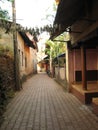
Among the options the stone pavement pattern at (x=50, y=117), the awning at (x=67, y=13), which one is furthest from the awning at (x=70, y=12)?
the stone pavement pattern at (x=50, y=117)

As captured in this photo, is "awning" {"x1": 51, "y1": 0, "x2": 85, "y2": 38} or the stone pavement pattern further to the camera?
"awning" {"x1": 51, "y1": 0, "x2": 85, "y2": 38}

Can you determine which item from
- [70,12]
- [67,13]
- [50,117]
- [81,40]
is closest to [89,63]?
[81,40]

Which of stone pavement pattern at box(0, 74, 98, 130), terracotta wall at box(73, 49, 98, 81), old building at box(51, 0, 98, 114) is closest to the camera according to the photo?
stone pavement pattern at box(0, 74, 98, 130)

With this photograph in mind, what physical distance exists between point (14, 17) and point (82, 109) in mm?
7558

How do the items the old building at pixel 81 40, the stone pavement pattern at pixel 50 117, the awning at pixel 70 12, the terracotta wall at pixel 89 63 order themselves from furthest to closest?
1. the terracotta wall at pixel 89 63
2. the awning at pixel 70 12
3. the old building at pixel 81 40
4. the stone pavement pattern at pixel 50 117

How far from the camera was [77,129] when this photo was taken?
5434mm

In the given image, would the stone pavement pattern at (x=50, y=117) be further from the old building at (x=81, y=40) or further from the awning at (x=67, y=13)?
the awning at (x=67, y=13)

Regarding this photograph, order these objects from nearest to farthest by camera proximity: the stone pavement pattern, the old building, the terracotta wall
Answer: the stone pavement pattern → the old building → the terracotta wall

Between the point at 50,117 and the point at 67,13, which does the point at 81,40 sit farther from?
the point at 50,117

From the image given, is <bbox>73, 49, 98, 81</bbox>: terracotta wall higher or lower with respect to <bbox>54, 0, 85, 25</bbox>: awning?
lower

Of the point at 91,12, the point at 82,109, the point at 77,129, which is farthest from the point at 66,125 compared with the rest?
the point at 91,12

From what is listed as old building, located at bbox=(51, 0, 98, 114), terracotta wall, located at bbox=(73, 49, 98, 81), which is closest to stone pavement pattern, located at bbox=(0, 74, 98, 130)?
old building, located at bbox=(51, 0, 98, 114)

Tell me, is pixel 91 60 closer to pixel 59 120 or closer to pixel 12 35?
pixel 12 35

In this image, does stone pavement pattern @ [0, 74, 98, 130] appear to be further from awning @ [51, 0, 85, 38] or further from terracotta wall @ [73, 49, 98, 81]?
terracotta wall @ [73, 49, 98, 81]
